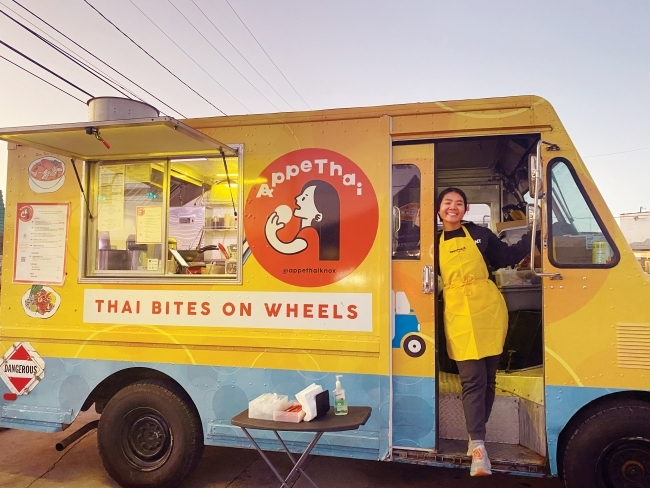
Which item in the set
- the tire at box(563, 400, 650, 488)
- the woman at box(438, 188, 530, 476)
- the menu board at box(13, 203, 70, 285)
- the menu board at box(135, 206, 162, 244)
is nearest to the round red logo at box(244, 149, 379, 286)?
the woman at box(438, 188, 530, 476)

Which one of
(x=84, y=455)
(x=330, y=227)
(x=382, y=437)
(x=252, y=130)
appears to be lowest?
(x=84, y=455)

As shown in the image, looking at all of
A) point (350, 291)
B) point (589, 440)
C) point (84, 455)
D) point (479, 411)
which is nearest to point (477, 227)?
point (350, 291)

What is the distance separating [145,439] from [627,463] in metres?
3.43

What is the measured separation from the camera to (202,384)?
3682 millimetres

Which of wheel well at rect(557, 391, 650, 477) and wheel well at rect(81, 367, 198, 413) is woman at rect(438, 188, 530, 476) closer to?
wheel well at rect(557, 391, 650, 477)

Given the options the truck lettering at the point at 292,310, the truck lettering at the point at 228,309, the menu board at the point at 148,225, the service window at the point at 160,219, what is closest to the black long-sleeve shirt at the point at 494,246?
the truck lettering at the point at 292,310

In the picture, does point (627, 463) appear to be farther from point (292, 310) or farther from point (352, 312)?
point (292, 310)

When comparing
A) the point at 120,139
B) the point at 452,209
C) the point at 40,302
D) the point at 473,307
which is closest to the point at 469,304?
the point at 473,307

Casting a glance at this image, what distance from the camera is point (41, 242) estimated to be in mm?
4027

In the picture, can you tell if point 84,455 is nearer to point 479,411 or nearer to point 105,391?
point 105,391

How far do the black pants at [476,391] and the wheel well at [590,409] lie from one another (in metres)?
0.49

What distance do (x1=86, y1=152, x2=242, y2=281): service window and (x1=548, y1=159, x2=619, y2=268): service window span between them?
2389 millimetres

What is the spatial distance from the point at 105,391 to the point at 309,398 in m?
2.03

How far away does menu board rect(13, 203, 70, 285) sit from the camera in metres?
3.98
